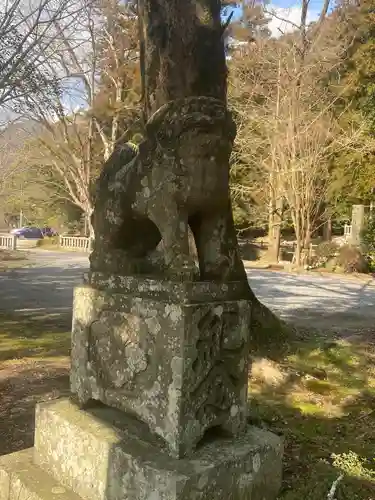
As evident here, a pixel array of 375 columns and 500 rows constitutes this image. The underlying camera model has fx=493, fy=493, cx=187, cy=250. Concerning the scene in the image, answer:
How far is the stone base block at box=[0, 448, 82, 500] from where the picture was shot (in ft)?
8.13

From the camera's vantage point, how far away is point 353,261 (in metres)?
19.8

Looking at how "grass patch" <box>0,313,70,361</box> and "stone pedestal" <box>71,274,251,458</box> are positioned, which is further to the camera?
"grass patch" <box>0,313,70,361</box>

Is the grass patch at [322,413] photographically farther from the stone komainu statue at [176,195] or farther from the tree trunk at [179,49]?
the tree trunk at [179,49]

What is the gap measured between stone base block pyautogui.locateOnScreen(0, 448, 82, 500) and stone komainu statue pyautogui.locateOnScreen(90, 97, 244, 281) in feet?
3.73

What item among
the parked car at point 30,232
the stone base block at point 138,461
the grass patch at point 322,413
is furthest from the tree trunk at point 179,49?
the parked car at point 30,232

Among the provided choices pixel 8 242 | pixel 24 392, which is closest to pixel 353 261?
pixel 24 392

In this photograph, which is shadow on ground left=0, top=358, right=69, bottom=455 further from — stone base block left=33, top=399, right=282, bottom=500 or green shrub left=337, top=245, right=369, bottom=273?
green shrub left=337, top=245, right=369, bottom=273

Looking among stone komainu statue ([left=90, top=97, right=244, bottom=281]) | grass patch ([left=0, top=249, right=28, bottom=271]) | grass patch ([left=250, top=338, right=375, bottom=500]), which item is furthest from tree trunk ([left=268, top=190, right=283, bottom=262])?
stone komainu statue ([left=90, top=97, right=244, bottom=281])

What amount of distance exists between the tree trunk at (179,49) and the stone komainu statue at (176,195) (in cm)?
291

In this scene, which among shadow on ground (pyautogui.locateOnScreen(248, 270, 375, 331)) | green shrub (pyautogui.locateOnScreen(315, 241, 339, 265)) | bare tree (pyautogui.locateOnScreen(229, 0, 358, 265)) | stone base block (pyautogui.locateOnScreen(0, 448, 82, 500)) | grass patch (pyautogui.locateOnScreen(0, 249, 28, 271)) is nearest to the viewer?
stone base block (pyautogui.locateOnScreen(0, 448, 82, 500))

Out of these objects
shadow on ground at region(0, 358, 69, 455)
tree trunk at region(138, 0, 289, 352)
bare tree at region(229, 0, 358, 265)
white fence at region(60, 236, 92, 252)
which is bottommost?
shadow on ground at region(0, 358, 69, 455)

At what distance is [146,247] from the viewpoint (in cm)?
278

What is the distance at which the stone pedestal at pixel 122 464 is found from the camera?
6.98ft

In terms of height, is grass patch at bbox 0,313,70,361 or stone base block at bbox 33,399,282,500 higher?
stone base block at bbox 33,399,282,500
